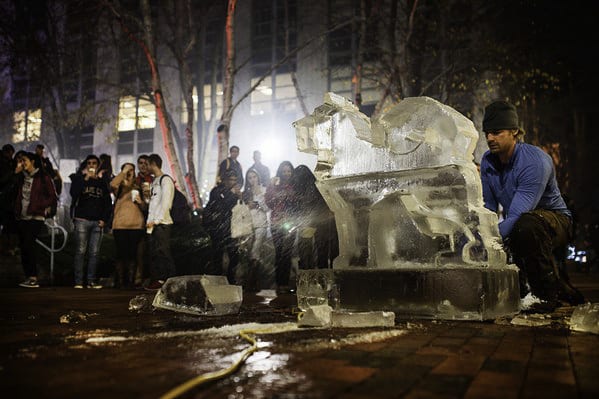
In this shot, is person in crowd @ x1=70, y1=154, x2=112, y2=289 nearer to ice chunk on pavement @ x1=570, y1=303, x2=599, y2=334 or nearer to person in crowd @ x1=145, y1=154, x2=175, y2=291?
person in crowd @ x1=145, y1=154, x2=175, y2=291

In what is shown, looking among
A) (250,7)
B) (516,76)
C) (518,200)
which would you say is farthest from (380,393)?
(250,7)

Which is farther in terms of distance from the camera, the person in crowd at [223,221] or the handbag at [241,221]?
the person in crowd at [223,221]

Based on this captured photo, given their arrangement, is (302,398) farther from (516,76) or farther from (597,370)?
(516,76)

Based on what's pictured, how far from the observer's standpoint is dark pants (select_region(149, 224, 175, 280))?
7535 millimetres

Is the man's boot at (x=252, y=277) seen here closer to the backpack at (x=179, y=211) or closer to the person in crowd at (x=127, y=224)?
the backpack at (x=179, y=211)

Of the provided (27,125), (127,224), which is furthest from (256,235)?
(27,125)

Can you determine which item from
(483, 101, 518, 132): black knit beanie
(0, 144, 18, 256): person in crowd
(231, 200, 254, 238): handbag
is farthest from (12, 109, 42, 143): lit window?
(483, 101, 518, 132): black knit beanie

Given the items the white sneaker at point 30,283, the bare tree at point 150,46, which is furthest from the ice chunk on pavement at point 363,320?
the bare tree at point 150,46

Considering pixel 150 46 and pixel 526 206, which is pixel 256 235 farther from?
pixel 150 46

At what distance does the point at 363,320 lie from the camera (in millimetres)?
3275

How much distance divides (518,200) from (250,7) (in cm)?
2400

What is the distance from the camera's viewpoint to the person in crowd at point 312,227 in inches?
283

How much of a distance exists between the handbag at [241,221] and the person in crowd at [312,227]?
827 millimetres

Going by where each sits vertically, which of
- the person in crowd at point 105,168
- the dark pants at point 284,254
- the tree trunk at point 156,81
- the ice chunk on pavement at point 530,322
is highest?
the tree trunk at point 156,81
